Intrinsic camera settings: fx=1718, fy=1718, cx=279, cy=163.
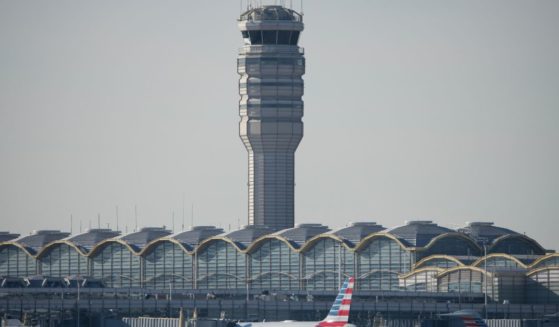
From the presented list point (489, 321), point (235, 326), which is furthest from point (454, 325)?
point (235, 326)

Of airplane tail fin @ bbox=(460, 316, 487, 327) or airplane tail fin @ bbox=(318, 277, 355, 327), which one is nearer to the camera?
airplane tail fin @ bbox=(460, 316, 487, 327)

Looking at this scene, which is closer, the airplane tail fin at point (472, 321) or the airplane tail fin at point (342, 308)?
the airplane tail fin at point (472, 321)

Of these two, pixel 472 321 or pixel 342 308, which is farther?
pixel 342 308

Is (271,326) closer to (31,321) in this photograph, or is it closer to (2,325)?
(2,325)

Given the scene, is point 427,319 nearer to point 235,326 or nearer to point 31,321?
point 235,326

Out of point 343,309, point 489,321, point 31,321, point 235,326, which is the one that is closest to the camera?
point 343,309

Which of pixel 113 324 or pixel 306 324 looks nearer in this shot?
pixel 306 324

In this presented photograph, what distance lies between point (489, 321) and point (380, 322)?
57.3ft

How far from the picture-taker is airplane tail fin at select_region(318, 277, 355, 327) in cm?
15362

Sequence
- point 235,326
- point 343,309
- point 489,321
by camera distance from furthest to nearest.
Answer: point 489,321
point 235,326
point 343,309

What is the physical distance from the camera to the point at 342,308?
154 metres

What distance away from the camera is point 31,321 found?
197 metres

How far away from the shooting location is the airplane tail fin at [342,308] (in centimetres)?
15362

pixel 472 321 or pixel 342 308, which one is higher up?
pixel 342 308
